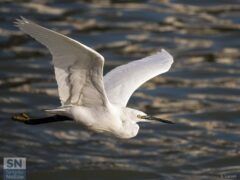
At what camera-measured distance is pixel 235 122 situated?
47.3 ft

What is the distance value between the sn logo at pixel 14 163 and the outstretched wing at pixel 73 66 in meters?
3.93

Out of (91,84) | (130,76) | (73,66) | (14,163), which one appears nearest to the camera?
(73,66)

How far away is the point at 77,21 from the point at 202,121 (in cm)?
583

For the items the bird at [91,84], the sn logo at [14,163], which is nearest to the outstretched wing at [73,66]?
the bird at [91,84]

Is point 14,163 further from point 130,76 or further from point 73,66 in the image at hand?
point 73,66

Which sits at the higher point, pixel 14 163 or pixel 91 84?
pixel 91 84

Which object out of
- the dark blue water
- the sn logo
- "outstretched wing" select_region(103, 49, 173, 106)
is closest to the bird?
"outstretched wing" select_region(103, 49, 173, 106)

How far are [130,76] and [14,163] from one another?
368 centimetres

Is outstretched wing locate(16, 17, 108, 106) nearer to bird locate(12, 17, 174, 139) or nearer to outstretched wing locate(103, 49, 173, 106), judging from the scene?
bird locate(12, 17, 174, 139)

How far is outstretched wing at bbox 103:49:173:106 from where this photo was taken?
9.29 m

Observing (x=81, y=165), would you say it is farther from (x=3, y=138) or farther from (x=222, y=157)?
(x=222, y=157)

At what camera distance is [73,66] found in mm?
7609

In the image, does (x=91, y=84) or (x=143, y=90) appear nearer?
(x=91, y=84)

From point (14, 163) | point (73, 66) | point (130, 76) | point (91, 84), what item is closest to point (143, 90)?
point (14, 163)
